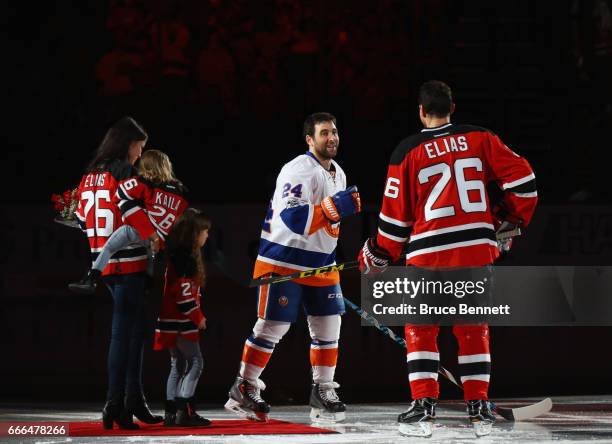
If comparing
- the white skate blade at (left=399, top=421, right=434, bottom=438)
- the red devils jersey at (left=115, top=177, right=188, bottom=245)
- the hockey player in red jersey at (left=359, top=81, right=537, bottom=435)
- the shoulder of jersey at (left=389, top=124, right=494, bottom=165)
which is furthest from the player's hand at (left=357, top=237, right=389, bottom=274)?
the red devils jersey at (left=115, top=177, right=188, bottom=245)

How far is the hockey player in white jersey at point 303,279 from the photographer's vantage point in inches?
269

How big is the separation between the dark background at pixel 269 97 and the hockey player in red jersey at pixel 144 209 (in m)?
7.63

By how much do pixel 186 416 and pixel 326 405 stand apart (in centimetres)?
87

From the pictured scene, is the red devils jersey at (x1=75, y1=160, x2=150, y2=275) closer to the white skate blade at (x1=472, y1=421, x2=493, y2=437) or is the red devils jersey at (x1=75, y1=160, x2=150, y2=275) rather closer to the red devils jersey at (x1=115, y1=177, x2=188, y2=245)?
the red devils jersey at (x1=115, y1=177, x2=188, y2=245)

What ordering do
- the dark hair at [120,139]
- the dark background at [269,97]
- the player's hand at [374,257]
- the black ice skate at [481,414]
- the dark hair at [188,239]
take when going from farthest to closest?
the dark background at [269,97] < the dark hair at [188,239] < the dark hair at [120,139] < the player's hand at [374,257] < the black ice skate at [481,414]

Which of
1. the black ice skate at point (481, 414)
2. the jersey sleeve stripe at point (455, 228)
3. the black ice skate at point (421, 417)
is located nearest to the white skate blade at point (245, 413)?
the black ice skate at point (421, 417)

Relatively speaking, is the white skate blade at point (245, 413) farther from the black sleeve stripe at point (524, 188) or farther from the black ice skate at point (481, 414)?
the black sleeve stripe at point (524, 188)

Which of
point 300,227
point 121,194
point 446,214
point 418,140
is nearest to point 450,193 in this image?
point 446,214

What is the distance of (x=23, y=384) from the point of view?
30.5 ft

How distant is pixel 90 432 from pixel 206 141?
12638 millimetres

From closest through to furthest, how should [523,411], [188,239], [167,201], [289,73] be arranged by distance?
[167,201]
[188,239]
[523,411]
[289,73]

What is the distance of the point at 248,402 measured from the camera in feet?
22.3

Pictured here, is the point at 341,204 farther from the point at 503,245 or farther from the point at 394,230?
the point at 503,245

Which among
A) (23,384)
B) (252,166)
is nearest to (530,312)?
(23,384)
